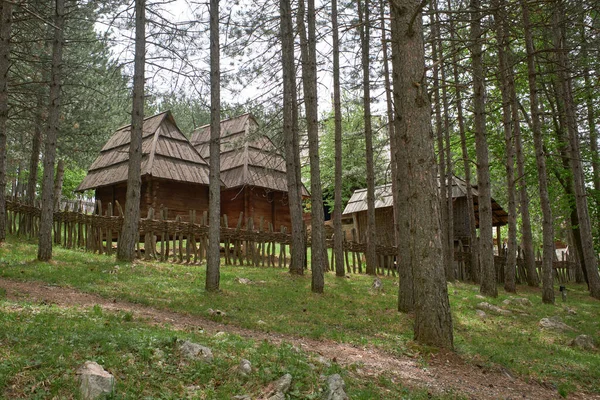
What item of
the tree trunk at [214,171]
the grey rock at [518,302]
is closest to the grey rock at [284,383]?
the tree trunk at [214,171]

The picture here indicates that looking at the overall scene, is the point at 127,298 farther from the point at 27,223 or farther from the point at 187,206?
the point at 187,206

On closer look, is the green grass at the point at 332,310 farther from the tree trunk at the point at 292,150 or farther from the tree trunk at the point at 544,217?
the tree trunk at the point at 292,150

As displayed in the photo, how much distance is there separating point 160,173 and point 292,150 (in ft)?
22.9

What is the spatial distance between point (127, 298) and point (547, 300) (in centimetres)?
1266

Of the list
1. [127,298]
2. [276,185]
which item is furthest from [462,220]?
[127,298]

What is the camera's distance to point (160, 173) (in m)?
18.7

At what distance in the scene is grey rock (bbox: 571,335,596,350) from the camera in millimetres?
8917

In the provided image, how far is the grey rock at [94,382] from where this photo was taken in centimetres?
405

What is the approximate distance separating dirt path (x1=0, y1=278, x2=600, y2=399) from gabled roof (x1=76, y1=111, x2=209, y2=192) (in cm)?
1079

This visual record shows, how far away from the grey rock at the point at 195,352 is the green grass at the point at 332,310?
1280 millimetres

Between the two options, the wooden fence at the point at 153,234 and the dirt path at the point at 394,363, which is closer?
the dirt path at the point at 394,363

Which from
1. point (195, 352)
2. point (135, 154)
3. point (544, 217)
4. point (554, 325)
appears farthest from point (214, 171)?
point (544, 217)

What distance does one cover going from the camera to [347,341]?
7488 millimetres

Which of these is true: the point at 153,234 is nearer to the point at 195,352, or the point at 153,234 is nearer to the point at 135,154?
the point at 135,154
